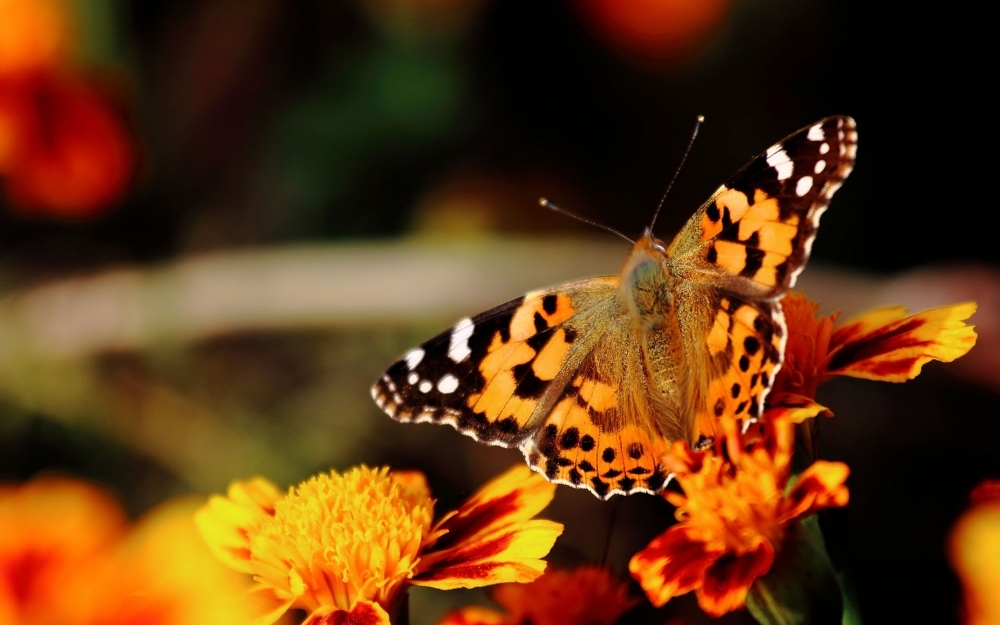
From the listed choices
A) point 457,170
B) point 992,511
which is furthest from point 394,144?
point 992,511

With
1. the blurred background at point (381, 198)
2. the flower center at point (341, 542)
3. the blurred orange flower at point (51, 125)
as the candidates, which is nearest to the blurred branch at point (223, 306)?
the blurred background at point (381, 198)

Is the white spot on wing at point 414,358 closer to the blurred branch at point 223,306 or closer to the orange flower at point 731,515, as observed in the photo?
the orange flower at point 731,515

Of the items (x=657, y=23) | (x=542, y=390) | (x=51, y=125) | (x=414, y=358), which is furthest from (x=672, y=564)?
(x=51, y=125)

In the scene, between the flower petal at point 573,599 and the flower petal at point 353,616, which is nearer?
the flower petal at point 353,616

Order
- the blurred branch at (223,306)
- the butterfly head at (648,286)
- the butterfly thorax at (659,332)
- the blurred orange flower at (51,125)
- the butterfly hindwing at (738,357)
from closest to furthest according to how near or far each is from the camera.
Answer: the butterfly hindwing at (738,357)
the butterfly thorax at (659,332)
the butterfly head at (648,286)
the blurred orange flower at (51,125)
the blurred branch at (223,306)

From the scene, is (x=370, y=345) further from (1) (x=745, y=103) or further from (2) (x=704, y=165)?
(1) (x=745, y=103)

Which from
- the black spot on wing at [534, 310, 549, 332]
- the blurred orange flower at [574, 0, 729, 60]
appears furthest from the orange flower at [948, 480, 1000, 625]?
the blurred orange flower at [574, 0, 729, 60]
